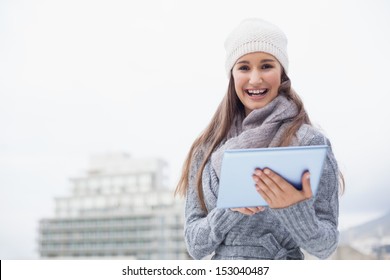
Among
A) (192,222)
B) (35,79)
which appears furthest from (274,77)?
(35,79)

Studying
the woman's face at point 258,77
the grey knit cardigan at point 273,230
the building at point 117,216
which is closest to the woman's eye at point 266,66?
the woman's face at point 258,77

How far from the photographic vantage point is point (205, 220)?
1289 millimetres

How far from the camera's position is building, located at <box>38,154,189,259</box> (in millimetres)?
31734

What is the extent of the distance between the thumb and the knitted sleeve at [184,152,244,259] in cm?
16

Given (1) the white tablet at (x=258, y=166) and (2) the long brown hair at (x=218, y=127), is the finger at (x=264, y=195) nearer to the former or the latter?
(1) the white tablet at (x=258, y=166)

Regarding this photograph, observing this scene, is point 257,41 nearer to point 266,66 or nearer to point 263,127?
point 266,66

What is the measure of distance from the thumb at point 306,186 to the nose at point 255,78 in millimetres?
310

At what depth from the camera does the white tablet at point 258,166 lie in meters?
1.11

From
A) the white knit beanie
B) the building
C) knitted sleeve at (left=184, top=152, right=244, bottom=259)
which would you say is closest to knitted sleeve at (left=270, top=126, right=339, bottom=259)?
knitted sleeve at (left=184, top=152, right=244, bottom=259)

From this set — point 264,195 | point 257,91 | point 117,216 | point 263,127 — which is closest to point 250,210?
point 264,195

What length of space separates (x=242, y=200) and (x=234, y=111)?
31cm

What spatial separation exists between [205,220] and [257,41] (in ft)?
1.37

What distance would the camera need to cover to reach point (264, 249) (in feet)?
4.12
